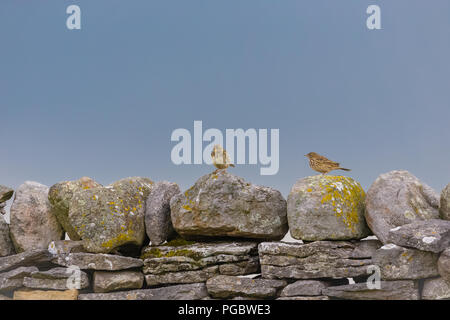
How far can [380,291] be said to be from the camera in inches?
287

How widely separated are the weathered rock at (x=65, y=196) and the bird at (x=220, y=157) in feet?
8.56

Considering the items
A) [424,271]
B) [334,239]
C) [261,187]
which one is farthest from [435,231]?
[261,187]

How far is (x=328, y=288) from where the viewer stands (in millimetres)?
7504

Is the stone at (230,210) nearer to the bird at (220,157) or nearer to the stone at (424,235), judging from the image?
the bird at (220,157)

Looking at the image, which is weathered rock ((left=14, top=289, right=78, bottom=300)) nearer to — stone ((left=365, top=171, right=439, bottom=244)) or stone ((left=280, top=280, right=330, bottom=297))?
stone ((left=280, top=280, right=330, bottom=297))

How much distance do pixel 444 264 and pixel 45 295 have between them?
688cm

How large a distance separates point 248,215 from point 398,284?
105 inches

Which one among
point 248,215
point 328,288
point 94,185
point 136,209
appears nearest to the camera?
point 328,288

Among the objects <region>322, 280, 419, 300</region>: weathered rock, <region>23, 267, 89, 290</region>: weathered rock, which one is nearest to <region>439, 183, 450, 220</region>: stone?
<region>322, 280, 419, 300</region>: weathered rock

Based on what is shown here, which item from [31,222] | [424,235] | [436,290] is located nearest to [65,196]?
[31,222]

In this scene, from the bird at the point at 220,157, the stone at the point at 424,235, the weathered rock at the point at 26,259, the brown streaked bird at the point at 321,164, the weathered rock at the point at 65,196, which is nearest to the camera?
the stone at the point at 424,235

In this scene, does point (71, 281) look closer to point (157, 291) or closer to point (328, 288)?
point (157, 291)

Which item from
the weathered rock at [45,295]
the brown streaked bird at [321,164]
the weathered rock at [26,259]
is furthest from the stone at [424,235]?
the weathered rock at [26,259]

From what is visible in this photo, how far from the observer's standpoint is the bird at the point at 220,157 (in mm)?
8250
